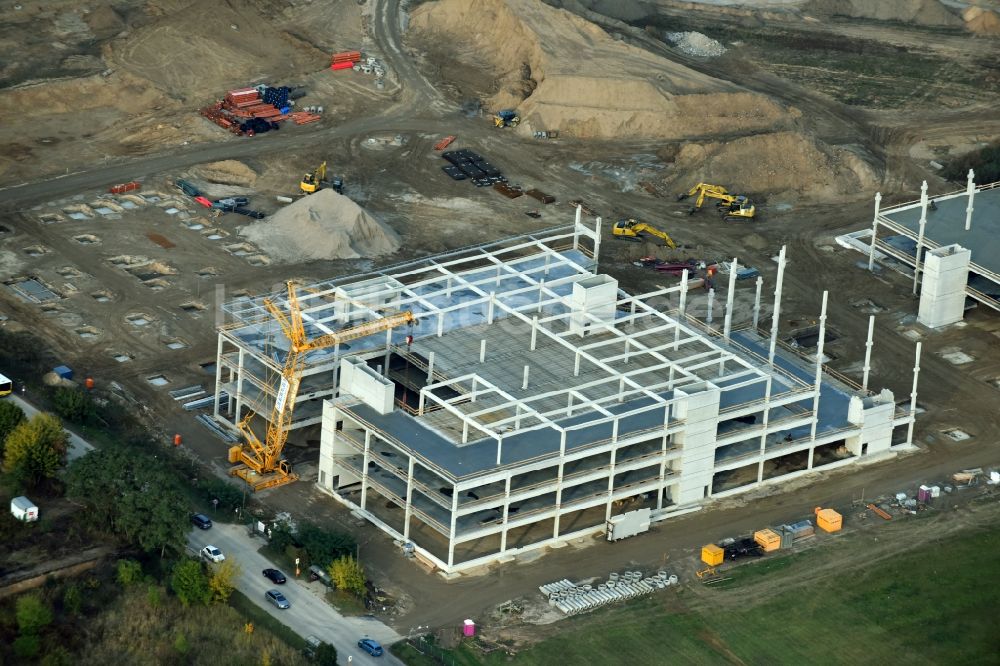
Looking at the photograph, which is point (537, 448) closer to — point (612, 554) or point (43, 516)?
point (612, 554)

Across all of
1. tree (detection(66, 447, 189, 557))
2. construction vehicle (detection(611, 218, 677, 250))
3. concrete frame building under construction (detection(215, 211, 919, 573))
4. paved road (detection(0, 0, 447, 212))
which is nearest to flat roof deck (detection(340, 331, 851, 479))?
concrete frame building under construction (detection(215, 211, 919, 573))

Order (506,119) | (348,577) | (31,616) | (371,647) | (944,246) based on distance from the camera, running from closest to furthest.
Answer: (31,616) → (371,647) → (348,577) → (944,246) → (506,119)

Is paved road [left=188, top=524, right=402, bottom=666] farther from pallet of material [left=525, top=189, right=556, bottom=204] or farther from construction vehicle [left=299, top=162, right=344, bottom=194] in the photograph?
pallet of material [left=525, top=189, right=556, bottom=204]

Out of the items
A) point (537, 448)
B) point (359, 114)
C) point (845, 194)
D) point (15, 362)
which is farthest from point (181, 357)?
point (845, 194)

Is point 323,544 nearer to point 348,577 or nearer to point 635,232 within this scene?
point 348,577

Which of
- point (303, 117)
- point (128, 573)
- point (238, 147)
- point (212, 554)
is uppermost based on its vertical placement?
point (303, 117)

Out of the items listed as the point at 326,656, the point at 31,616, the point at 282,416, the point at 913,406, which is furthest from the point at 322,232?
the point at 326,656
